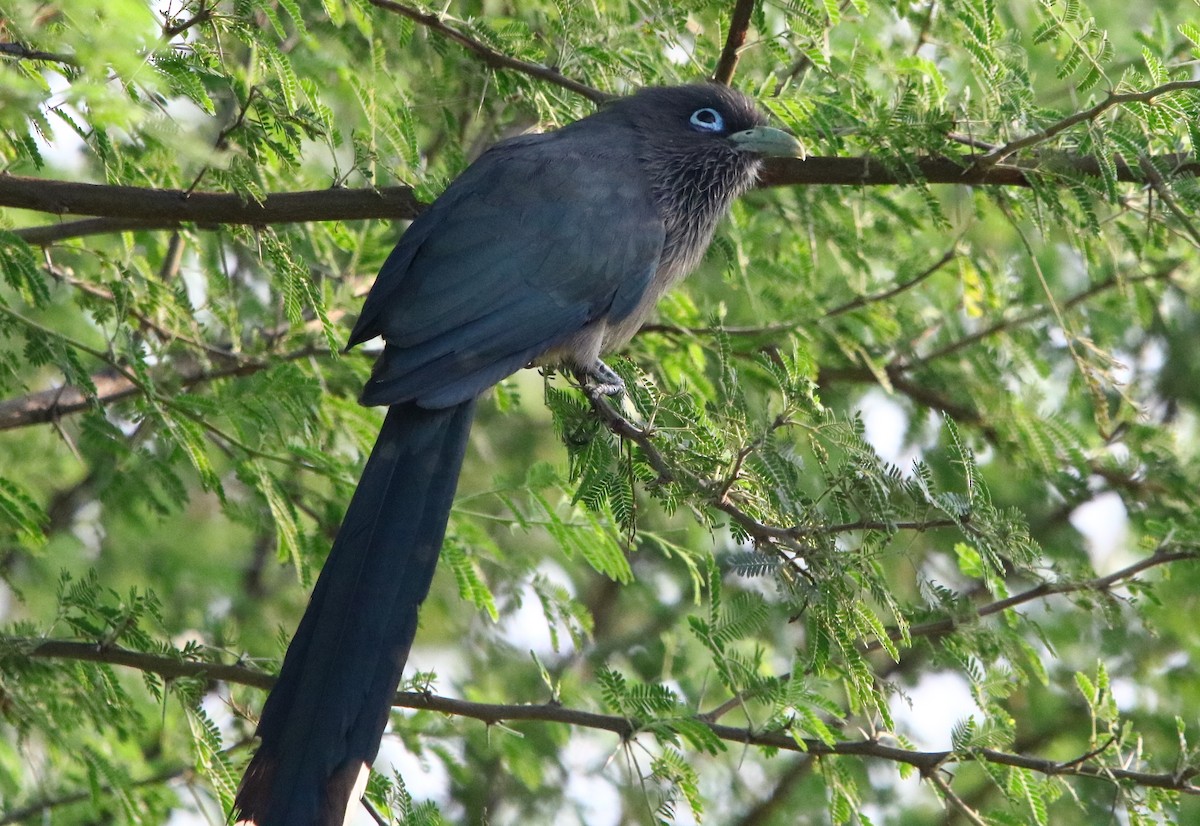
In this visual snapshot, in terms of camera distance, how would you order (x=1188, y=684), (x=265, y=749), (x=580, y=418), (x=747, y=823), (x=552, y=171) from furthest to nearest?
1. (x=747, y=823)
2. (x=1188, y=684)
3. (x=552, y=171)
4. (x=580, y=418)
5. (x=265, y=749)

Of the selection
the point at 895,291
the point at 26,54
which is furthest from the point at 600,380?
the point at 26,54

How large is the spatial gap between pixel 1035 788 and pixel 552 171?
2.48 m

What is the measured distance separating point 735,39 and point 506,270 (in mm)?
→ 1033

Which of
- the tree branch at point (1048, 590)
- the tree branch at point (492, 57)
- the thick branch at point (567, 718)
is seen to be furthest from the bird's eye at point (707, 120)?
the thick branch at point (567, 718)

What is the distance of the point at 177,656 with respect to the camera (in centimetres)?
383

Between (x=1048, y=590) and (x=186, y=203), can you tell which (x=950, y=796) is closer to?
(x=1048, y=590)

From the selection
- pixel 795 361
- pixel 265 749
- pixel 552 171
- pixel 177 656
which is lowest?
pixel 265 749

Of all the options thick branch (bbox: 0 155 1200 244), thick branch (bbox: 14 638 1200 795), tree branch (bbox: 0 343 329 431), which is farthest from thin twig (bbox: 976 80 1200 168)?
tree branch (bbox: 0 343 329 431)

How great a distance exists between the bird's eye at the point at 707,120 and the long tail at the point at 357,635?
1706mm

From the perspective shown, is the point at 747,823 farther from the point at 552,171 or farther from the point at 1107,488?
the point at 552,171

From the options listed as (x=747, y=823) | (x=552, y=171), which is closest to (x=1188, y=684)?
(x=747, y=823)

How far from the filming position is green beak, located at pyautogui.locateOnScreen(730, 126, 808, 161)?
4.54 m

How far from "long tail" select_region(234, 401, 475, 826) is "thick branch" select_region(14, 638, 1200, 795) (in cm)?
35

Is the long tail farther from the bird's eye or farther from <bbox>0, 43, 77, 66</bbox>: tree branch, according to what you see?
the bird's eye
